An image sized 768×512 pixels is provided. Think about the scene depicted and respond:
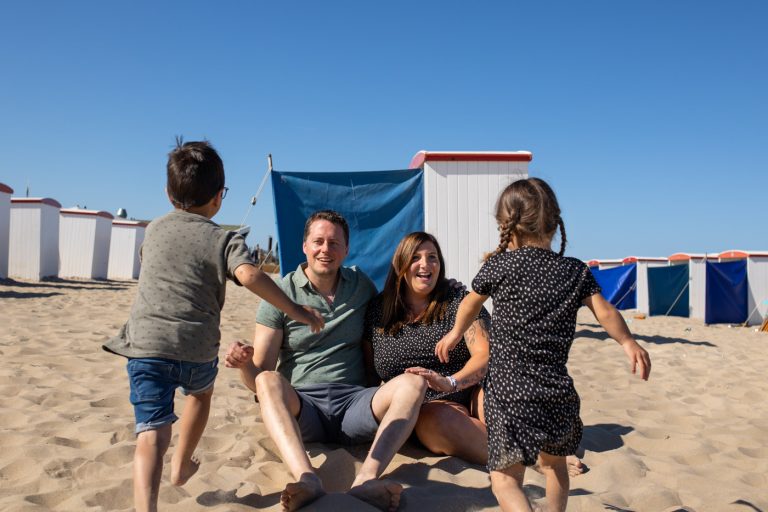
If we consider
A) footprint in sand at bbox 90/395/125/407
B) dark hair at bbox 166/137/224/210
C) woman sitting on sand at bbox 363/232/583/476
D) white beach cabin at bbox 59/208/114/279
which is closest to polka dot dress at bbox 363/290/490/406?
woman sitting on sand at bbox 363/232/583/476

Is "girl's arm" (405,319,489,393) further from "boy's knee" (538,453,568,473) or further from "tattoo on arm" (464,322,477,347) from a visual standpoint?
"boy's knee" (538,453,568,473)

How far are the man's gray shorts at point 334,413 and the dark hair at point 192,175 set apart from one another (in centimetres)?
92

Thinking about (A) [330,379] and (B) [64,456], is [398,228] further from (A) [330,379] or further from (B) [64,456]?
(B) [64,456]

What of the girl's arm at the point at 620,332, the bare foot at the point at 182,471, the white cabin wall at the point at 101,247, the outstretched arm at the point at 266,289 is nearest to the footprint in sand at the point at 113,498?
the bare foot at the point at 182,471

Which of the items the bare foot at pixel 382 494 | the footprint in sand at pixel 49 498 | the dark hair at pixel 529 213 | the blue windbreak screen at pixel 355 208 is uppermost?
the blue windbreak screen at pixel 355 208

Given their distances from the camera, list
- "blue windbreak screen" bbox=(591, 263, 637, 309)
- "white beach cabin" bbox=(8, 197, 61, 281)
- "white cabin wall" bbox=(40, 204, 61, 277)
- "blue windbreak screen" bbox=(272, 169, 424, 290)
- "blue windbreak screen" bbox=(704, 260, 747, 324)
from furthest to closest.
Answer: "blue windbreak screen" bbox=(591, 263, 637, 309) → "white cabin wall" bbox=(40, 204, 61, 277) → "white beach cabin" bbox=(8, 197, 61, 281) → "blue windbreak screen" bbox=(704, 260, 747, 324) → "blue windbreak screen" bbox=(272, 169, 424, 290)

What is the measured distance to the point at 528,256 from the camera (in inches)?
72.7

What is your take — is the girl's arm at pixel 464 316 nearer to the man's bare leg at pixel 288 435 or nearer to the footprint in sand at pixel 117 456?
the man's bare leg at pixel 288 435

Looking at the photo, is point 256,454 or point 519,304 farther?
point 256,454

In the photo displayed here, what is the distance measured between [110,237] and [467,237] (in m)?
16.3

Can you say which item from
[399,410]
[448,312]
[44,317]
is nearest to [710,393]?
[448,312]

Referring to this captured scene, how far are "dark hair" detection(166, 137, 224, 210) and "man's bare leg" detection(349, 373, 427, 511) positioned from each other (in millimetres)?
1031

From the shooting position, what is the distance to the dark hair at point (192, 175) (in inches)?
80.0

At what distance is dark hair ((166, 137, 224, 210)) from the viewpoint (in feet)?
6.67
